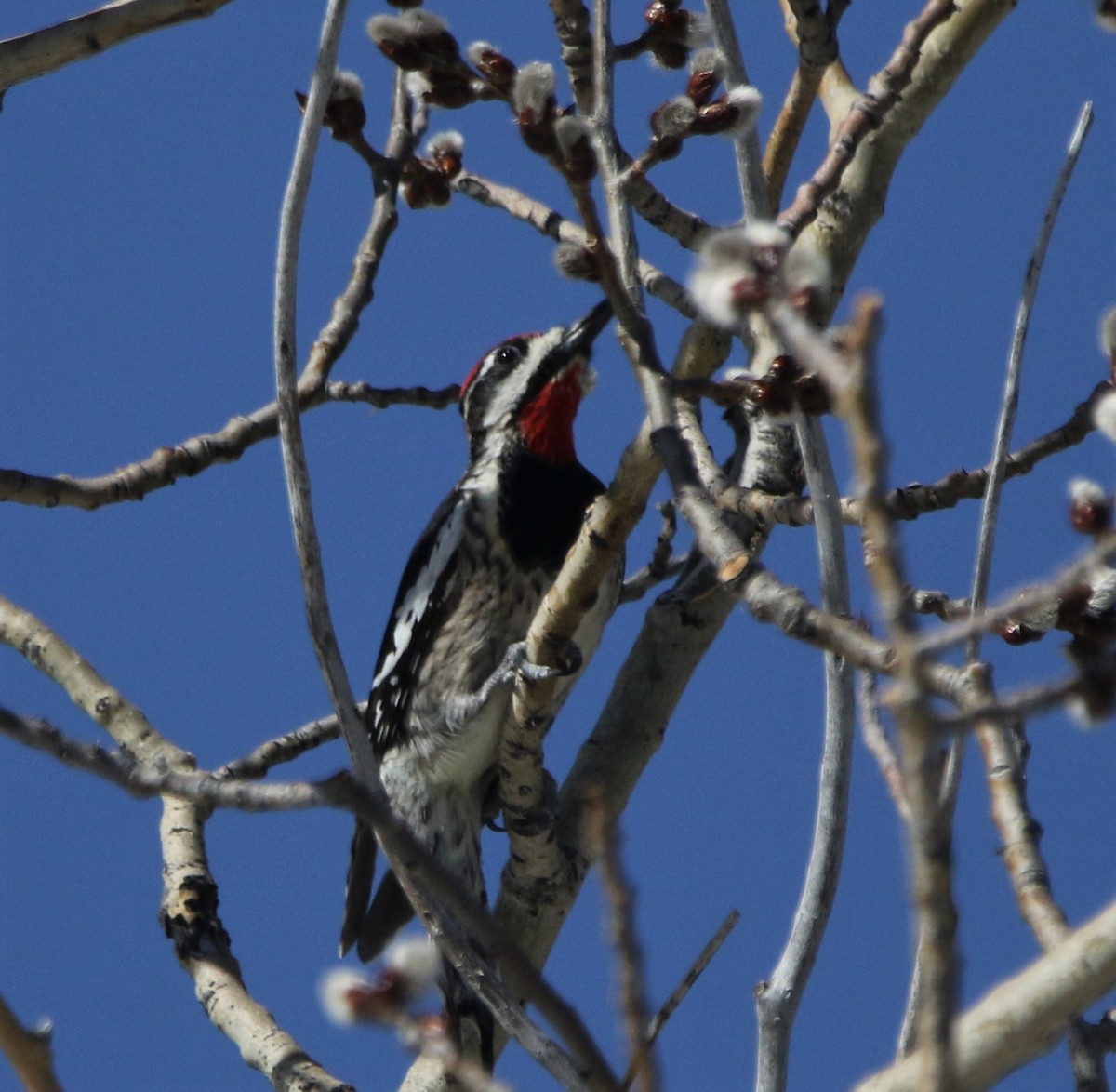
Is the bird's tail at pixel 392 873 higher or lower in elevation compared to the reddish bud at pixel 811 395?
higher

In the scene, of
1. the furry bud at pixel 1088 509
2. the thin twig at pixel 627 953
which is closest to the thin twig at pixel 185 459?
the furry bud at pixel 1088 509

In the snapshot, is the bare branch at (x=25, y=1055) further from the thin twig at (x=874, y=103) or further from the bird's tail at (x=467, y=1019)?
the bird's tail at (x=467, y=1019)

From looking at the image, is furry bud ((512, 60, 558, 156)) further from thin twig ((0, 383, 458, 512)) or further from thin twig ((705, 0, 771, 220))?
thin twig ((0, 383, 458, 512))

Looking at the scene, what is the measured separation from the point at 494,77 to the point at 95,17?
651 millimetres

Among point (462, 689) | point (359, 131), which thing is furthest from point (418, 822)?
point (359, 131)

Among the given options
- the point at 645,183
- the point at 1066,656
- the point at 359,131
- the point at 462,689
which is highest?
the point at 359,131

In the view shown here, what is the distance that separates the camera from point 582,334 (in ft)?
15.3

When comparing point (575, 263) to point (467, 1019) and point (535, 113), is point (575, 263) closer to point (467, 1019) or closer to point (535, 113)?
point (535, 113)

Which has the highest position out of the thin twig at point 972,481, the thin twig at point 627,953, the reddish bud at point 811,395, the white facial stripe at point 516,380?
the white facial stripe at point 516,380

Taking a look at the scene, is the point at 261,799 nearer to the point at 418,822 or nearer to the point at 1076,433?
the point at 1076,433

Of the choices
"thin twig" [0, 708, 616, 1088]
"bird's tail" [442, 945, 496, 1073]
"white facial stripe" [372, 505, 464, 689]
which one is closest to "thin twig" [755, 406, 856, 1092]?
"thin twig" [0, 708, 616, 1088]

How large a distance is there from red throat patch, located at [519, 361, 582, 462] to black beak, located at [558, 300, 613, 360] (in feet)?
0.15

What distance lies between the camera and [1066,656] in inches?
77.5

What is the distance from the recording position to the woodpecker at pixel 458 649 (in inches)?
169
